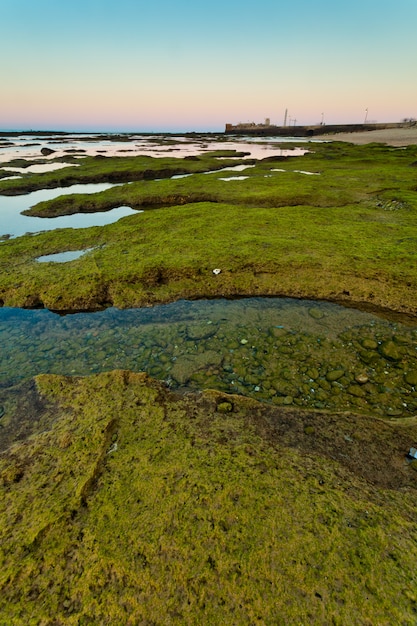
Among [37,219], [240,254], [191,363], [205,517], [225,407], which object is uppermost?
[240,254]

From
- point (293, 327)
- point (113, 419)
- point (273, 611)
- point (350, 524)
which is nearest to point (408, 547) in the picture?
point (350, 524)

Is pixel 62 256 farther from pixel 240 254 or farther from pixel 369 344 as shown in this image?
pixel 369 344

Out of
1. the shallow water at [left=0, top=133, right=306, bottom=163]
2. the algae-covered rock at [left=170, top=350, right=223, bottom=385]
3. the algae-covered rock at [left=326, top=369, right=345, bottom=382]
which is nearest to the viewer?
the algae-covered rock at [left=326, top=369, right=345, bottom=382]

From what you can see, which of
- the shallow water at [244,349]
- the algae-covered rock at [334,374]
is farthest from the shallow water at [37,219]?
the algae-covered rock at [334,374]

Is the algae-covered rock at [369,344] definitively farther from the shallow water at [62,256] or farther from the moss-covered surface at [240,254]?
the shallow water at [62,256]

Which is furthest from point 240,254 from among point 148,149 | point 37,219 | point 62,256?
point 148,149

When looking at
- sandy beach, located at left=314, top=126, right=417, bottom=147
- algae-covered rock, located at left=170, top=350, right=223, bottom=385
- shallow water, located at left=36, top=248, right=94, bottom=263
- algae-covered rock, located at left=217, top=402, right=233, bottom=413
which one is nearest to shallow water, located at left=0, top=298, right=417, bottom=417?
algae-covered rock, located at left=170, top=350, right=223, bottom=385

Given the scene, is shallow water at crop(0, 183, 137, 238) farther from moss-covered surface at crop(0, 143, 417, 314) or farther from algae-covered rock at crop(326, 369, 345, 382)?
algae-covered rock at crop(326, 369, 345, 382)
